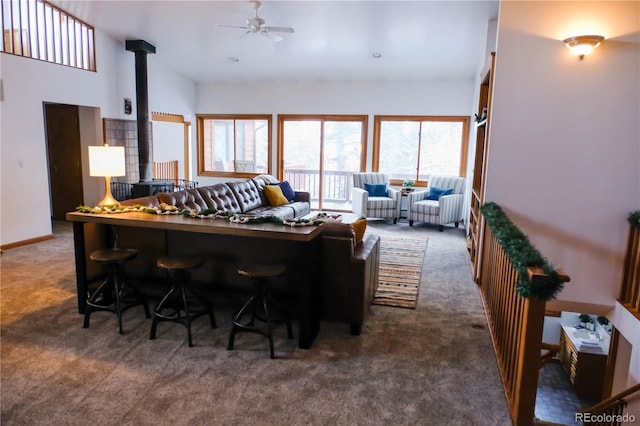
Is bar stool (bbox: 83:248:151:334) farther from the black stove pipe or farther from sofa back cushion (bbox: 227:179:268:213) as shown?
the black stove pipe

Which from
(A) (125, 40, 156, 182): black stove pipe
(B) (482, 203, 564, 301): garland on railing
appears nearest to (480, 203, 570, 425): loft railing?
(B) (482, 203, 564, 301): garland on railing

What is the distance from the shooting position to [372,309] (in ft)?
12.3

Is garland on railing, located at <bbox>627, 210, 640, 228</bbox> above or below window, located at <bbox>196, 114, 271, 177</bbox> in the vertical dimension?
below

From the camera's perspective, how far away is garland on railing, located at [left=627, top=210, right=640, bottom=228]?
3600 millimetres

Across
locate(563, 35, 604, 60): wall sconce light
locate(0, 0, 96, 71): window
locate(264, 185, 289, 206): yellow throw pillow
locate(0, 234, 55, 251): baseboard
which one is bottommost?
locate(0, 234, 55, 251): baseboard

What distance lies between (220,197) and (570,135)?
4137 millimetres

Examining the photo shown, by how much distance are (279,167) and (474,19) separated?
4.86 meters

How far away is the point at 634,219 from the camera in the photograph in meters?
3.64

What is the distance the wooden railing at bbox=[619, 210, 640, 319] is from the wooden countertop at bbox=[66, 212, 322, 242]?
2.74 metres

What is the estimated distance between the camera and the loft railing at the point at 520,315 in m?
2.06

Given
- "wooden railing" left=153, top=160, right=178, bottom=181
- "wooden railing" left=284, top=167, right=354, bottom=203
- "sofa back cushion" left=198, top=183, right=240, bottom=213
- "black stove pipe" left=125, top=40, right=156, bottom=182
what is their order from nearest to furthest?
"sofa back cushion" left=198, top=183, right=240, bottom=213
"black stove pipe" left=125, top=40, right=156, bottom=182
"wooden railing" left=153, top=160, right=178, bottom=181
"wooden railing" left=284, top=167, right=354, bottom=203

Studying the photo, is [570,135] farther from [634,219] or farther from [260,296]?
[260,296]

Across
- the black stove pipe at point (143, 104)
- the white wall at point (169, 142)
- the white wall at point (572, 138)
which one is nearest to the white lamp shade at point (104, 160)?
the white wall at point (572, 138)

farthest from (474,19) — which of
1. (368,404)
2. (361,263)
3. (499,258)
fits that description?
(368,404)
